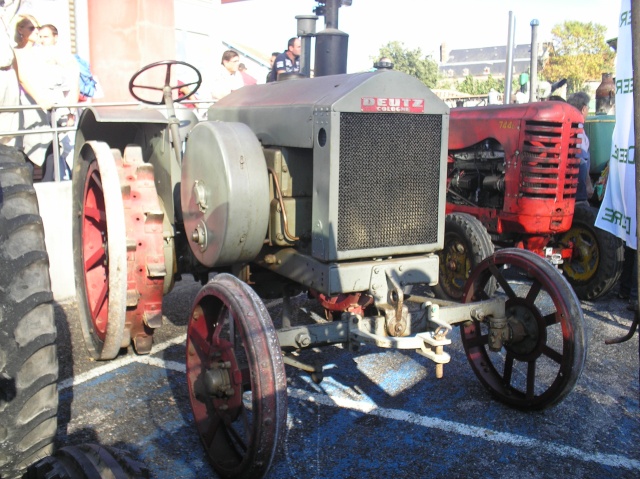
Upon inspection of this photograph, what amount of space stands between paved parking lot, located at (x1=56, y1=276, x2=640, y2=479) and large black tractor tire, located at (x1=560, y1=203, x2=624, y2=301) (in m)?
1.29

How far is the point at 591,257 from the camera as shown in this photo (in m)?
5.46

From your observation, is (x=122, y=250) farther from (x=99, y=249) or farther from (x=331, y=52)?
(x=331, y=52)

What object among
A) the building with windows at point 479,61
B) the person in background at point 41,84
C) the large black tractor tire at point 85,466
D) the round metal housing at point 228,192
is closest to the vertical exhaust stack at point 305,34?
the round metal housing at point 228,192

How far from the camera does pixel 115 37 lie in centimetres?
945

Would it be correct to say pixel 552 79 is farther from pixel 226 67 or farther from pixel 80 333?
pixel 80 333

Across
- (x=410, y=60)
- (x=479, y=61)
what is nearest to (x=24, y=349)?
(x=410, y=60)

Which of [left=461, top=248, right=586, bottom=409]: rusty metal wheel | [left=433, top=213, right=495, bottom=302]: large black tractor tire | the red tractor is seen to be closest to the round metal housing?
[left=461, top=248, right=586, bottom=409]: rusty metal wheel

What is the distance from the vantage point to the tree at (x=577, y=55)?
39.8 m

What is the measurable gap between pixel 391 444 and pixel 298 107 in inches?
59.1

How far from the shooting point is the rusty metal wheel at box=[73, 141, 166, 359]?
3287 millimetres

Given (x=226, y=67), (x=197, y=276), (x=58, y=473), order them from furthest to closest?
(x=226, y=67) → (x=197, y=276) → (x=58, y=473)

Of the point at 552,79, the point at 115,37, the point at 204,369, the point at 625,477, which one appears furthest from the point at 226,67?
the point at 552,79

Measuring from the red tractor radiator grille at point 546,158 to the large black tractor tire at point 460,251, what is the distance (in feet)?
1.98

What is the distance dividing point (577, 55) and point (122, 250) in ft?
137
